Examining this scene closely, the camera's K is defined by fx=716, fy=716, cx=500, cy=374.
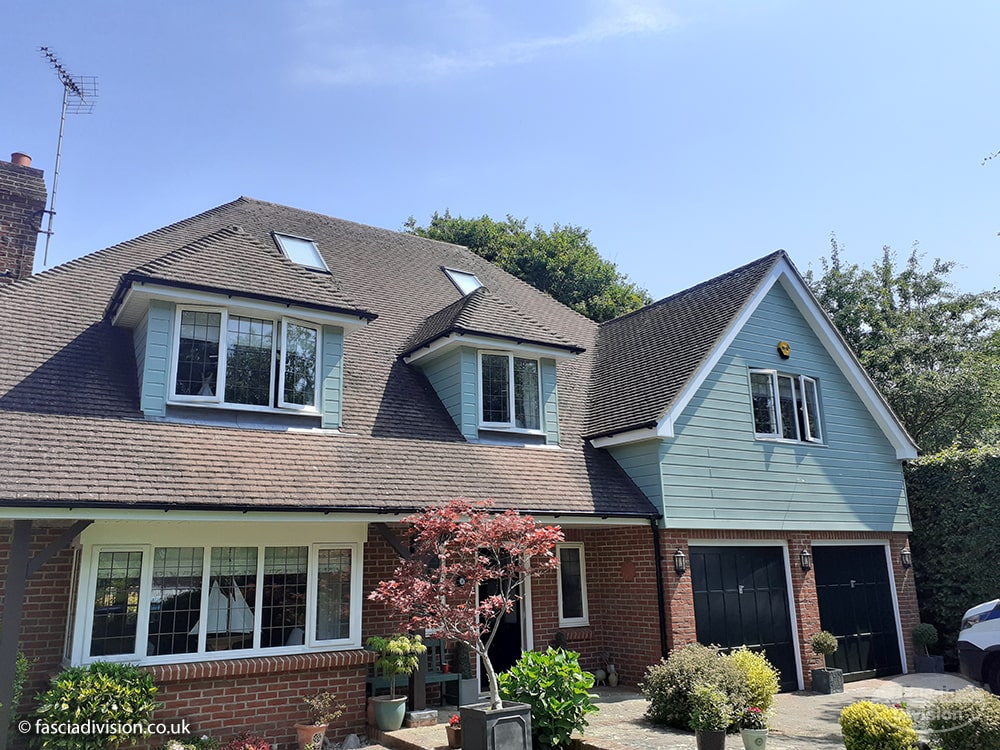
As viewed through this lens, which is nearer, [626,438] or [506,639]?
[626,438]

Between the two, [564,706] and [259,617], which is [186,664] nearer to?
[259,617]

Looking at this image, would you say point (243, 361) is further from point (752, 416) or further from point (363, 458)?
point (752, 416)

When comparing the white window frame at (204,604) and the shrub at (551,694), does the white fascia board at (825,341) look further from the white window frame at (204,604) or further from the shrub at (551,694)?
the white window frame at (204,604)

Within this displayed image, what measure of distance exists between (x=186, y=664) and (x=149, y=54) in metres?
8.55

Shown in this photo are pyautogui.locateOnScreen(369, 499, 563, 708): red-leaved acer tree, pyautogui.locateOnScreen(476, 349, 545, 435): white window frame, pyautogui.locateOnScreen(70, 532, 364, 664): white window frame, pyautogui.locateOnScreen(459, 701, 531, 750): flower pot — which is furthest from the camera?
pyautogui.locateOnScreen(476, 349, 545, 435): white window frame

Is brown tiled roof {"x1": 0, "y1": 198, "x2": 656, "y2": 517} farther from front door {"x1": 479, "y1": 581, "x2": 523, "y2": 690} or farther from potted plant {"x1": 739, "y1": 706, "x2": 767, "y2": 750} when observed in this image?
potted plant {"x1": 739, "y1": 706, "x2": 767, "y2": 750}

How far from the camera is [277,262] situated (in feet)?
40.4

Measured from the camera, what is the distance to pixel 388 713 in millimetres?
9891

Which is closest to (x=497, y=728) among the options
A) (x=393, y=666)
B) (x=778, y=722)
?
(x=393, y=666)

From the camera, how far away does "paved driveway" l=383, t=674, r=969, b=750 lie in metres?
9.15

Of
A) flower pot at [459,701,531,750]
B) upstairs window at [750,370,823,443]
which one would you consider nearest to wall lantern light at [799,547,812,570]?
upstairs window at [750,370,823,443]

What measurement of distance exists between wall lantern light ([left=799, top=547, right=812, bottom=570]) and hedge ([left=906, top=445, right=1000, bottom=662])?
13.0ft

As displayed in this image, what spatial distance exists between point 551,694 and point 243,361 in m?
6.66

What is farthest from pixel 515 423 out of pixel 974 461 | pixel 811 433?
pixel 974 461
